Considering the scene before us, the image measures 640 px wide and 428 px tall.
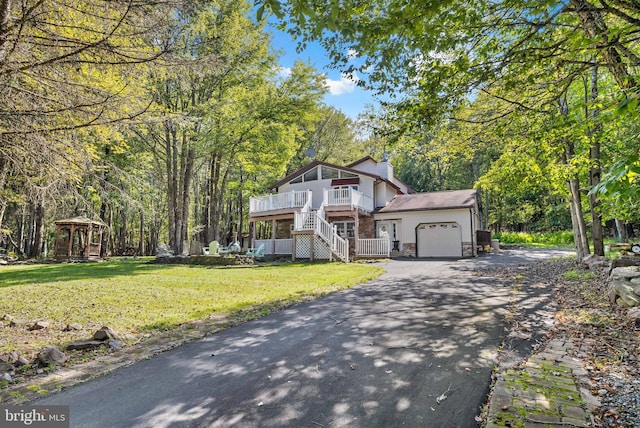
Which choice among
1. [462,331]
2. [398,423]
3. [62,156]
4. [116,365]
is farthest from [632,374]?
[62,156]

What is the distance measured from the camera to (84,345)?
398cm

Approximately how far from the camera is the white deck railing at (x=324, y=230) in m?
16.3

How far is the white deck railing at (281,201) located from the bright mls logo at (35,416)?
16.9 m

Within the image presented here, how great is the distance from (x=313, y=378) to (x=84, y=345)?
290cm

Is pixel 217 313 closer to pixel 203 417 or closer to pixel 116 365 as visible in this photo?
pixel 116 365

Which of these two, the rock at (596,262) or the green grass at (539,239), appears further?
the green grass at (539,239)

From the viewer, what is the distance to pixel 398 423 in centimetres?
241

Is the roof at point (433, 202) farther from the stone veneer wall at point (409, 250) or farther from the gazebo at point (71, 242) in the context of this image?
the gazebo at point (71, 242)

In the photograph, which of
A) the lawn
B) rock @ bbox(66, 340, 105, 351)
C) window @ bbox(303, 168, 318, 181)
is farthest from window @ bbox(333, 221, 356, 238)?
rock @ bbox(66, 340, 105, 351)

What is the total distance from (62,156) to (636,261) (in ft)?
35.7

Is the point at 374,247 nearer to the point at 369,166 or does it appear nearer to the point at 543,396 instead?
the point at 369,166

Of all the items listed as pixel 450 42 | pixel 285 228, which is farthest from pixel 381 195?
pixel 450 42

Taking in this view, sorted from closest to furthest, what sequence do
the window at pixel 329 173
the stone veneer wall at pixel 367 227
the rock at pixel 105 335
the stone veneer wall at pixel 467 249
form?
the rock at pixel 105 335, the stone veneer wall at pixel 467 249, the stone veneer wall at pixel 367 227, the window at pixel 329 173

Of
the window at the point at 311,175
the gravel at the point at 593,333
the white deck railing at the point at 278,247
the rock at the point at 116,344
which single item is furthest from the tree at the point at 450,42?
the window at the point at 311,175
